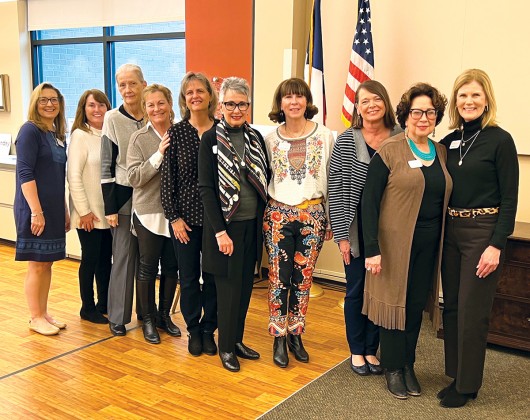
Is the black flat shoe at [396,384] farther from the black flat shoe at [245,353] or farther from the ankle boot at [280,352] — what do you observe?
the black flat shoe at [245,353]

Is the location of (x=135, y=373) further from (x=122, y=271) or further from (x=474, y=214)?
(x=474, y=214)

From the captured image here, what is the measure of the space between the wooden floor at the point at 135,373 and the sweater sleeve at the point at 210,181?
0.81m

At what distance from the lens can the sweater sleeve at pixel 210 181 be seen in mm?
2812

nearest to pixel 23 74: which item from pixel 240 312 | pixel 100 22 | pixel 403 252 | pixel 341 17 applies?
pixel 100 22

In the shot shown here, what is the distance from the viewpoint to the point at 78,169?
3.42m

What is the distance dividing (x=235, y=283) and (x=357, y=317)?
66 centimetres

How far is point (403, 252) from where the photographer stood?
2578 mm

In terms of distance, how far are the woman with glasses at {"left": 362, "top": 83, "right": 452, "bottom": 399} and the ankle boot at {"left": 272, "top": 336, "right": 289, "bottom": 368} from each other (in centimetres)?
61

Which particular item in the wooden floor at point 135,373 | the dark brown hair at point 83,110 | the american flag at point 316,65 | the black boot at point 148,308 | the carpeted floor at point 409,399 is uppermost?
the american flag at point 316,65

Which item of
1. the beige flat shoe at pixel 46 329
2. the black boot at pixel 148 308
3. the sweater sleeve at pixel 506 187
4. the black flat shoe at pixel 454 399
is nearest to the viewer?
the sweater sleeve at pixel 506 187

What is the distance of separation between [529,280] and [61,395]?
2.57m

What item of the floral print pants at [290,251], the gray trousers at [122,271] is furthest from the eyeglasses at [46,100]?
the floral print pants at [290,251]

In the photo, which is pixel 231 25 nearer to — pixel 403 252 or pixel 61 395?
pixel 403 252

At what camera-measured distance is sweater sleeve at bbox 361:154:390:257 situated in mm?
2580
